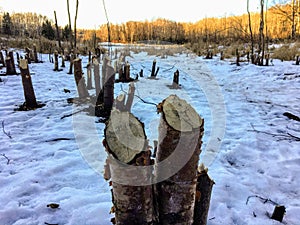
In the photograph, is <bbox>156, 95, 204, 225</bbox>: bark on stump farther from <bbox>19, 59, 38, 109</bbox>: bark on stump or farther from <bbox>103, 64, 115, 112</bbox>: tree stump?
<bbox>19, 59, 38, 109</bbox>: bark on stump

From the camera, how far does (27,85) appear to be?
411 centimetres

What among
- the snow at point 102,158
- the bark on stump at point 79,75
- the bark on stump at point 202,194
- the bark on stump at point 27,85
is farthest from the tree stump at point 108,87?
the bark on stump at point 202,194

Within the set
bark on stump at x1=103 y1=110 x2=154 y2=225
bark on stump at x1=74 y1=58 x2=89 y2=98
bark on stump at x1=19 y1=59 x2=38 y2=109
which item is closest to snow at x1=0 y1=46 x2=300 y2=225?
bark on stump at x1=19 y1=59 x2=38 y2=109

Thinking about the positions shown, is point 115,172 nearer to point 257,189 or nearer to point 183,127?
point 183,127

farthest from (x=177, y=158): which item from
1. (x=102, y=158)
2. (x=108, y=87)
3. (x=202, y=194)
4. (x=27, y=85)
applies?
(x=27, y=85)

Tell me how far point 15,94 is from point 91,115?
7.79 feet

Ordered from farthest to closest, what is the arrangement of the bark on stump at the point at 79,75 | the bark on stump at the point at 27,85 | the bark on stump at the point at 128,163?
the bark on stump at the point at 79,75 → the bark on stump at the point at 27,85 → the bark on stump at the point at 128,163

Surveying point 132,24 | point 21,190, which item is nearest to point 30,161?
point 21,190

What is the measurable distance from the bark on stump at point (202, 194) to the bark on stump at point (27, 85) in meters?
3.81

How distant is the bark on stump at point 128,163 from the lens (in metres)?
0.98

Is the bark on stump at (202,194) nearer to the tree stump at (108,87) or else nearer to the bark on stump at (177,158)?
the bark on stump at (177,158)

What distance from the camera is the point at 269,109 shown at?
4594 millimetres

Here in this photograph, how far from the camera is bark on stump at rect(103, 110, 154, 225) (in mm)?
976

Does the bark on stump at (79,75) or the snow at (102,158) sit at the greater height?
the bark on stump at (79,75)
